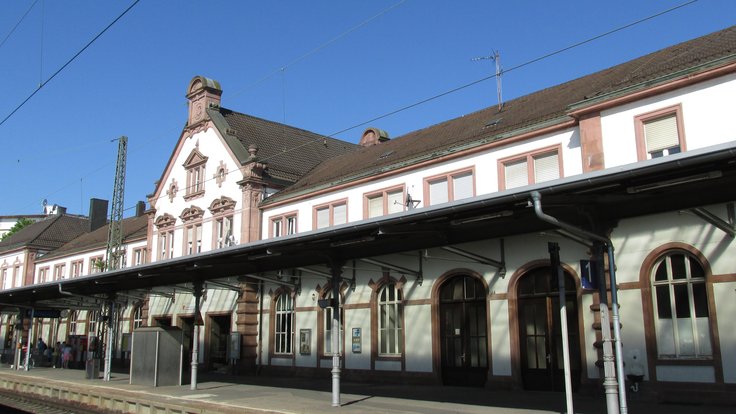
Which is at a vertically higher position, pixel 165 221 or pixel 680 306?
pixel 165 221

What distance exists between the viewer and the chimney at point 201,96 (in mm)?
33094

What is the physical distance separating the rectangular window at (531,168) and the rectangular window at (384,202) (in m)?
4.24

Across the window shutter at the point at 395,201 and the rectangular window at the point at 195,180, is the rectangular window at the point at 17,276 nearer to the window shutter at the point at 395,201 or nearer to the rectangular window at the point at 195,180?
the rectangular window at the point at 195,180


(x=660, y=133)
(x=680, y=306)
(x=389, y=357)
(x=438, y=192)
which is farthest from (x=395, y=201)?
(x=680, y=306)

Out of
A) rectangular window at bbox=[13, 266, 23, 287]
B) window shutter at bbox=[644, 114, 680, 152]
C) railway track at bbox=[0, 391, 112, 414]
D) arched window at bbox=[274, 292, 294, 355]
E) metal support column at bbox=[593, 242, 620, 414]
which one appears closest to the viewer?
metal support column at bbox=[593, 242, 620, 414]

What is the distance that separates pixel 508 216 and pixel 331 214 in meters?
14.1

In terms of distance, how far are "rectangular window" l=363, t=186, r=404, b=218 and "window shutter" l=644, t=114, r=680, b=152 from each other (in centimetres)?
871

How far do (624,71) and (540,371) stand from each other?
9.70 m

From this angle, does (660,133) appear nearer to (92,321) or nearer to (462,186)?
(462,186)

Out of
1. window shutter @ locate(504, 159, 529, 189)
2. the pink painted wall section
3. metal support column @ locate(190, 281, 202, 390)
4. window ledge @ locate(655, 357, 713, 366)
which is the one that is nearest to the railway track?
metal support column @ locate(190, 281, 202, 390)

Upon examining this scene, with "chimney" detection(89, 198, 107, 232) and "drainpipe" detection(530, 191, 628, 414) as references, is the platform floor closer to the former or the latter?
"drainpipe" detection(530, 191, 628, 414)

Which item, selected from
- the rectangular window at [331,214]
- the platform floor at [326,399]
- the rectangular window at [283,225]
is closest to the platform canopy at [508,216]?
the platform floor at [326,399]

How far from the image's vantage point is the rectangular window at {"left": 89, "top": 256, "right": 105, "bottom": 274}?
1523 inches

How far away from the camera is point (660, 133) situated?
16109 millimetres
